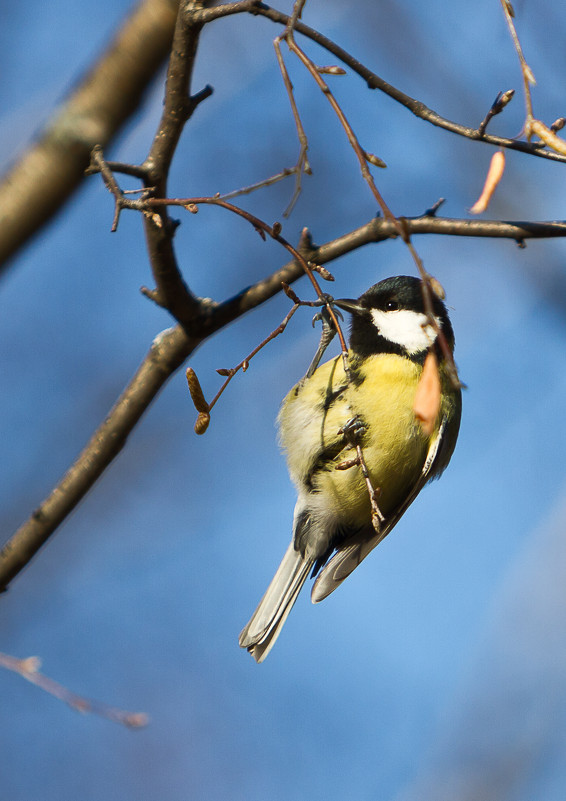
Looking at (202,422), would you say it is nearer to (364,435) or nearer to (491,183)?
(491,183)

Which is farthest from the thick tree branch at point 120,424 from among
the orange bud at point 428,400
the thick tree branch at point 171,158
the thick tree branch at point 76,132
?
the orange bud at point 428,400

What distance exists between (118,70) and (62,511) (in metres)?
1.23

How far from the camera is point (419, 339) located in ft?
9.98

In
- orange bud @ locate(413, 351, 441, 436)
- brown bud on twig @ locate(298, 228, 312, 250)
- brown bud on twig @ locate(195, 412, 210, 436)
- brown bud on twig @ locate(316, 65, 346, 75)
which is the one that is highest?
brown bud on twig @ locate(316, 65, 346, 75)

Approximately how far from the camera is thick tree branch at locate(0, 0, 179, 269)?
1.64m

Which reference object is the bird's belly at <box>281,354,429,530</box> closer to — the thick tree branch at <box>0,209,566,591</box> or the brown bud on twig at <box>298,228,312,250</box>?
the thick tree branch at <box>0,209,566,591</box>

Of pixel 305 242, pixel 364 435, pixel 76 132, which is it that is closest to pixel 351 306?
pixel 364 435

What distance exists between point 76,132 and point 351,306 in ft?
5.46

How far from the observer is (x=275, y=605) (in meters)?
3.19

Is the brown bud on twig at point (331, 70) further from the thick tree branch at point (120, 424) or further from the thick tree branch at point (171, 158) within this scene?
the thick tree branch at point (120, 424)

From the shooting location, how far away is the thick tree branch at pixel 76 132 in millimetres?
1645

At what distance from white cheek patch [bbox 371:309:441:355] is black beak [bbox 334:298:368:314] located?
5cm

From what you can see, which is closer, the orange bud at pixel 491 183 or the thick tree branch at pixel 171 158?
the orange bud at pixel 491 183

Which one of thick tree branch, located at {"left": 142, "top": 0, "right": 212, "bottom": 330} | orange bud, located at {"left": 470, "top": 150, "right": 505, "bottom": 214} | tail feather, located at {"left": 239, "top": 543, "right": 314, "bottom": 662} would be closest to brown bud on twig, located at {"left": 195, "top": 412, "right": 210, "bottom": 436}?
thick tree branch, located at {"left": 142, "top": 0, "right": 212, "bottom": 330}
